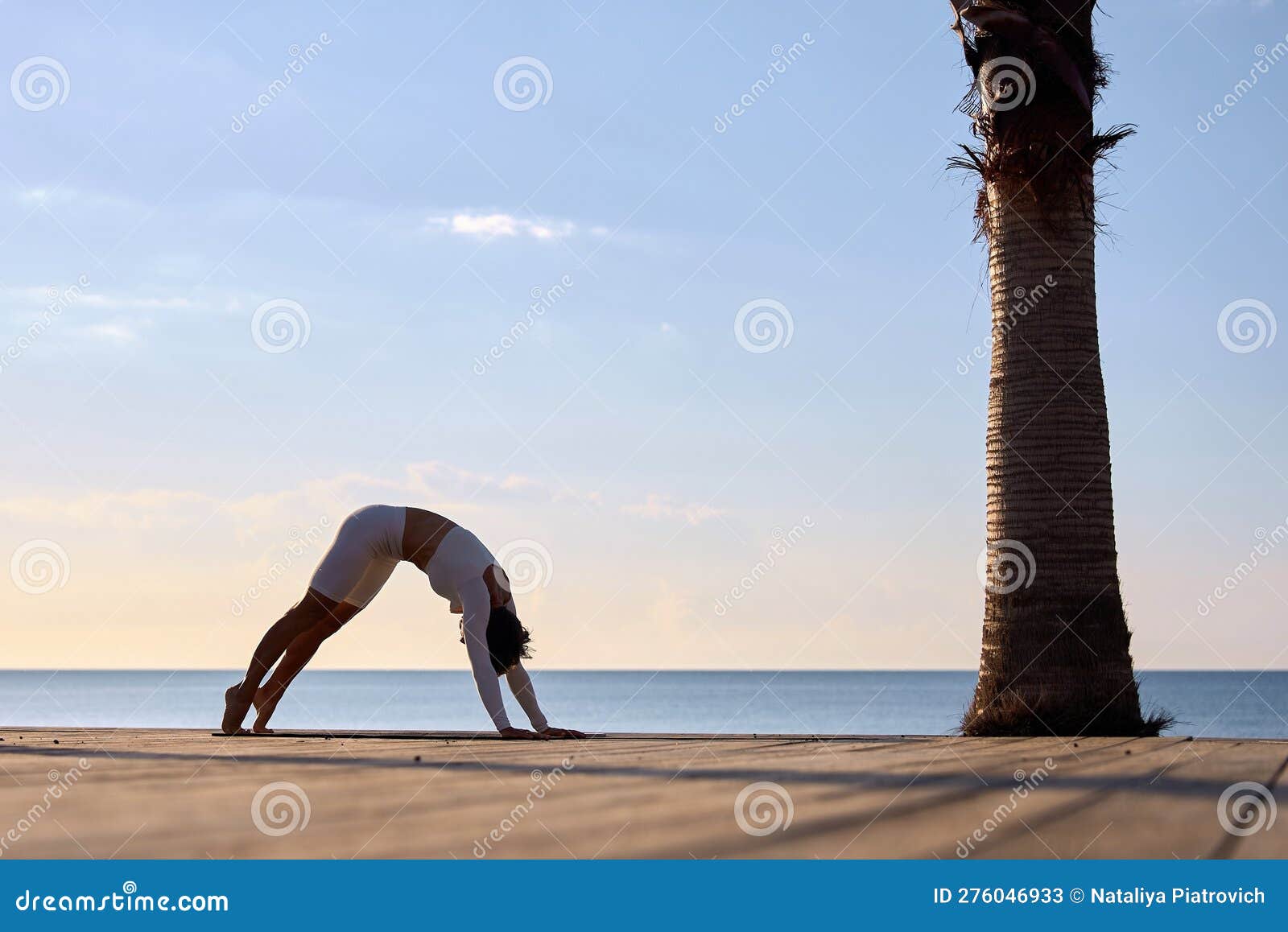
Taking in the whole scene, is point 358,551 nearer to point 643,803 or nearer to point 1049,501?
point 1049,501

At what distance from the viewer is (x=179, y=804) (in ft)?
12.4

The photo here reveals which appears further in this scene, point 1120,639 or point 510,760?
point 1120,639

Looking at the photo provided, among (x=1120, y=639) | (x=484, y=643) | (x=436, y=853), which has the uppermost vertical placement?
(x=484, y=643)

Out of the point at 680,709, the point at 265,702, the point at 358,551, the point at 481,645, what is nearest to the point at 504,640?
the point at 481,645

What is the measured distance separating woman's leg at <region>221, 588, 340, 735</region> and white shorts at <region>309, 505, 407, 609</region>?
0.29ft

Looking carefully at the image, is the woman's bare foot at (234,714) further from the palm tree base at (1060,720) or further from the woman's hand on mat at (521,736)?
the palm tree base at (1060,720)

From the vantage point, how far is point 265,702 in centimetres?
781

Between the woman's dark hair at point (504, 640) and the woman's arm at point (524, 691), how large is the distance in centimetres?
5

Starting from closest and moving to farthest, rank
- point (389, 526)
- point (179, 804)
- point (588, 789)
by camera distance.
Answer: point (179, 804) < point (588, 789) < point (389, 526)

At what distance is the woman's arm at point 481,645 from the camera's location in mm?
7051

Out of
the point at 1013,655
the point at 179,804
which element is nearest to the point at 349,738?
the point at 179,804

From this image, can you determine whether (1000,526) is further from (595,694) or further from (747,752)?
(595,694)

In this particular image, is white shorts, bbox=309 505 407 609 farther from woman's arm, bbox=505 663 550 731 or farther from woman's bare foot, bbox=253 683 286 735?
woman's arm, bbox=505 663 550 731

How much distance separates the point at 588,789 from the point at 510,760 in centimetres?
111
